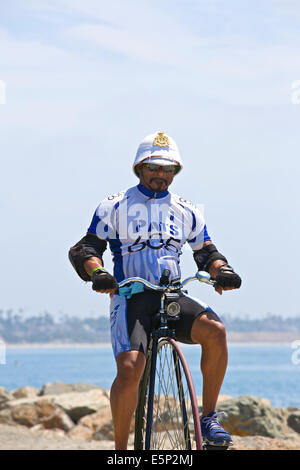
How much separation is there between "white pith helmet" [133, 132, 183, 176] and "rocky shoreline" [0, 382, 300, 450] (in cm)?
503

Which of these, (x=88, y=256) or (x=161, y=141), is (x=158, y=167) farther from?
(x=88, y=256)

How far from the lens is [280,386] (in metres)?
85.2

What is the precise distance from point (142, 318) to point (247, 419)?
27.9 feet

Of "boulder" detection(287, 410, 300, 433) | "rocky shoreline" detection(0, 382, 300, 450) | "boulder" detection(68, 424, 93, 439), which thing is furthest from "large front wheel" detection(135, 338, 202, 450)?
"boulder" detection(287, 410, 300, 433)

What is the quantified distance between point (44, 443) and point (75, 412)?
235 inches

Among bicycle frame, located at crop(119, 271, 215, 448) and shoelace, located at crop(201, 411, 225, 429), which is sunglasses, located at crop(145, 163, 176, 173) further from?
shoelace, located at crop(201, 411, 225, 429)

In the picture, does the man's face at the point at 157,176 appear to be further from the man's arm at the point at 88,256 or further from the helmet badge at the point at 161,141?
the man's arm at the point at 88,256

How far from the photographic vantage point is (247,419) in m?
15.0

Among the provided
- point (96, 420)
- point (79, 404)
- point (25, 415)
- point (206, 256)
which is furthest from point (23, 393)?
point (206, 256)

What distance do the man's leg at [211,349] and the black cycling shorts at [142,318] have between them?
0.21ft

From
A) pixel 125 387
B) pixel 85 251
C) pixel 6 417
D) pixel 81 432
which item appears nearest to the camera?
pixel 125 387

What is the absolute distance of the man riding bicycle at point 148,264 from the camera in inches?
265
